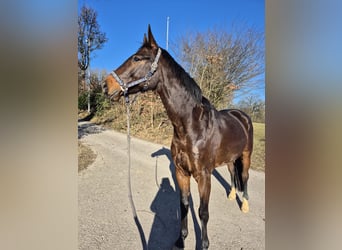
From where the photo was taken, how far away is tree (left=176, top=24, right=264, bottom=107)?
4.31 feet

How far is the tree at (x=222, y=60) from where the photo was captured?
1.31 m

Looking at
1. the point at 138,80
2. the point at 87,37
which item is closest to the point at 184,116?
the point at 138,80

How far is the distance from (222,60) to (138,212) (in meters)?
1.49

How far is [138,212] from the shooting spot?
1.63 meters

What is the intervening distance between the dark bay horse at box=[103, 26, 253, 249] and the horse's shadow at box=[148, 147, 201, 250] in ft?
0.41

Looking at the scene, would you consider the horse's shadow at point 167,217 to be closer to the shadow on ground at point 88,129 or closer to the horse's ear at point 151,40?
the shadow on ground at point 88,129

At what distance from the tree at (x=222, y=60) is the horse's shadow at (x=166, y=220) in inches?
41.5

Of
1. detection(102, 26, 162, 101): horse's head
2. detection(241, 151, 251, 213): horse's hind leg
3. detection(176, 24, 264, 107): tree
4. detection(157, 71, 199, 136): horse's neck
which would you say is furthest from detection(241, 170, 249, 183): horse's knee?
detection(102, 26, 162, 101): horse's head

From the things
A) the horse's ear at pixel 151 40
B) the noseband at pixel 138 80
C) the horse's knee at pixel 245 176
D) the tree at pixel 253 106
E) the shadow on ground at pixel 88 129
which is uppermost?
the horse's ear at pixel 151 40

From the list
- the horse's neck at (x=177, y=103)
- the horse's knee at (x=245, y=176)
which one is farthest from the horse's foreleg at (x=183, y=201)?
the horse's knee at (x=245, y=176)

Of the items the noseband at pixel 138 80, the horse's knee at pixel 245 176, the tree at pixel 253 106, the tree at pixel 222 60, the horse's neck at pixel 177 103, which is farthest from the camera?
the horse's knee at pixel 245 176

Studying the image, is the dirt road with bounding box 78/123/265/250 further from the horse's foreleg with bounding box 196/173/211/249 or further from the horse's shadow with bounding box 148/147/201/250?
the horse's foreleg with bounding box 196/173/211/249
